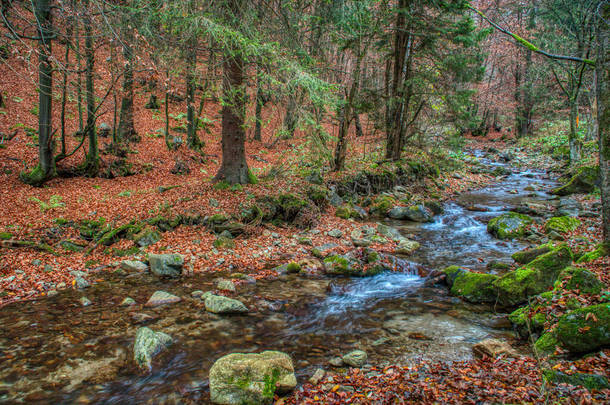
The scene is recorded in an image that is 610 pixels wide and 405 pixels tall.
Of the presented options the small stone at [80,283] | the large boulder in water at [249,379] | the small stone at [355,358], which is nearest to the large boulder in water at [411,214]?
the small stone at [355,358]

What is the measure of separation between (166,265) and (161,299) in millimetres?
1260

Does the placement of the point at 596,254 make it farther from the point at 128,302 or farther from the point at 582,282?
the point at 128,302

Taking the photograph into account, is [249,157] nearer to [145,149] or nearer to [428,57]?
[145,149]

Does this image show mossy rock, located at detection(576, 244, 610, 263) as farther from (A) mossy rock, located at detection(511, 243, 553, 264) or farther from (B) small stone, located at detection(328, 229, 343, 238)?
(B) small stone, located at detection(328, 229, 343, 238)

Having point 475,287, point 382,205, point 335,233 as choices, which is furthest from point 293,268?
point 382,205

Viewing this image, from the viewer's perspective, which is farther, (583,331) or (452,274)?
(452,274)

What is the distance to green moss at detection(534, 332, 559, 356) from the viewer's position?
3.83 meters

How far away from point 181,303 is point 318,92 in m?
5.52

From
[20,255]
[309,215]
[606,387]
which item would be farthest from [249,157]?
[606,387]

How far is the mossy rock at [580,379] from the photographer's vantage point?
296 cm

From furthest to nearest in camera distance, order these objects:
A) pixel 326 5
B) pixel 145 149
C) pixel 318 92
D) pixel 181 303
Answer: pixel 145 149, pixel 326 5, pixel 318 92, pixel 181 303

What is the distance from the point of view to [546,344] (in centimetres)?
393

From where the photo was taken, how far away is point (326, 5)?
9203 millimetres

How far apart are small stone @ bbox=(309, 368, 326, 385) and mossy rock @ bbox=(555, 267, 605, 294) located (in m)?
3.76
